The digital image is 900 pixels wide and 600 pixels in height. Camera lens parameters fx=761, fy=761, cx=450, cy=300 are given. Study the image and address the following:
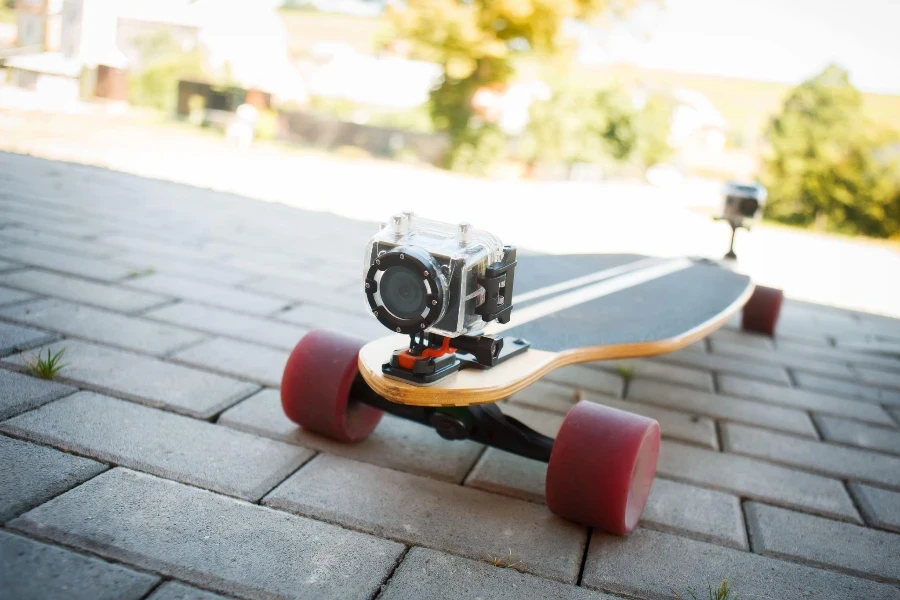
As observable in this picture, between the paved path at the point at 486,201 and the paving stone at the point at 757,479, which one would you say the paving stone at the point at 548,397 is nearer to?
the paving stone at the point at 757,479

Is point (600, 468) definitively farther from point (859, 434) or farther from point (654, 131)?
point (654, 131)

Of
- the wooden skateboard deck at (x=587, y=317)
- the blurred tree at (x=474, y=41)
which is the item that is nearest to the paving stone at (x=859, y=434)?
the wooden skateboard deck at (x=587, y=317)

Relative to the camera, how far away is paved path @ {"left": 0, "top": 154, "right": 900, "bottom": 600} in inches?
55.6

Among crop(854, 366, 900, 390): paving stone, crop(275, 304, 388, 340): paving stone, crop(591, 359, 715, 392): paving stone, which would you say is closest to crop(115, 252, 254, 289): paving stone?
crop(275, 304, 388, 340): paving stone

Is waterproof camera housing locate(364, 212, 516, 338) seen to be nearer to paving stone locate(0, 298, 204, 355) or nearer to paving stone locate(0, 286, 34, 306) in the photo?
paving stone locate(0, 298, 204, 355)

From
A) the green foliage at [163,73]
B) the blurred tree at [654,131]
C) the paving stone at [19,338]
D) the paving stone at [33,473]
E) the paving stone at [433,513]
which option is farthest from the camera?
the green foliage at [163,73]

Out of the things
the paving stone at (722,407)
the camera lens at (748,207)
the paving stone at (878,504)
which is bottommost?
the paving stone at (878,504)

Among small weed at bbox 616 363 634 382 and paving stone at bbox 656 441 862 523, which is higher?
small weed at bbox 616 363 634 382

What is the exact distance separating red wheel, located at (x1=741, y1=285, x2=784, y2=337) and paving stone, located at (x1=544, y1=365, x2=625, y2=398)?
1.33 m

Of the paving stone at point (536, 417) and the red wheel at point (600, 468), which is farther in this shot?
the paving stone at point (536, 417)

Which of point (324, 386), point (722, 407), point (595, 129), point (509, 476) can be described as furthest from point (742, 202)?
point (595, 129)

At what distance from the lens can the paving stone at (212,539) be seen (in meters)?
1.35

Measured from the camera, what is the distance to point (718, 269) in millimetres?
3580

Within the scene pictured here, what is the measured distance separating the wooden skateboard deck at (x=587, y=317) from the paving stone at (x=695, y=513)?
39cm
